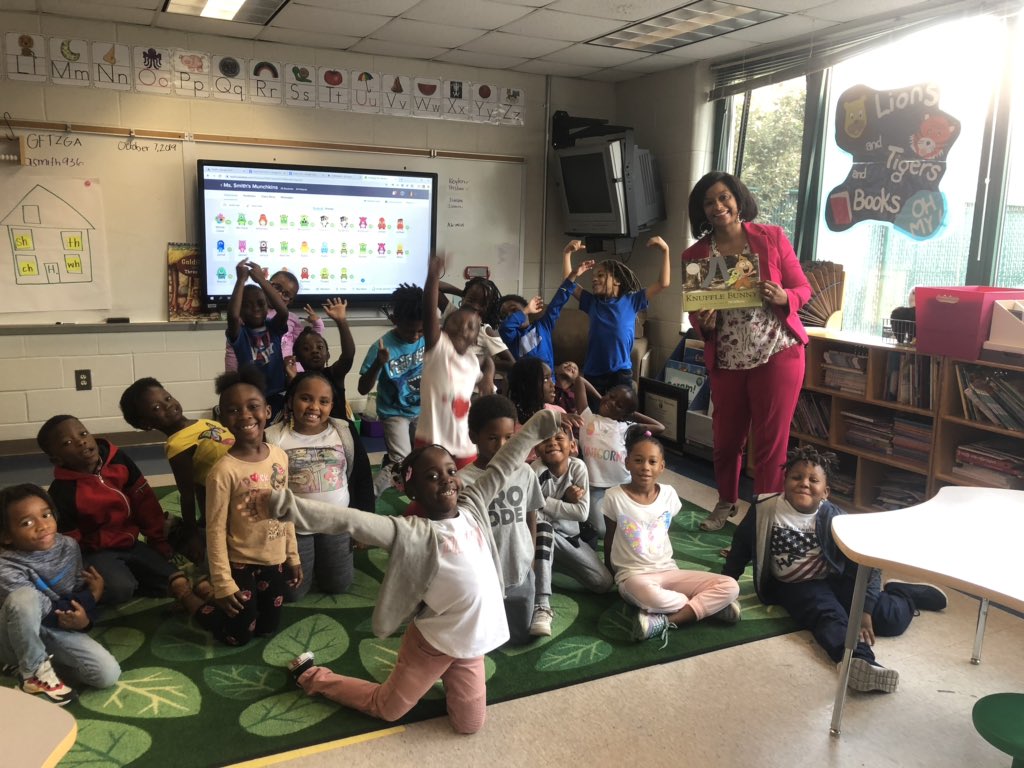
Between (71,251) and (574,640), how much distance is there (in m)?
3.57

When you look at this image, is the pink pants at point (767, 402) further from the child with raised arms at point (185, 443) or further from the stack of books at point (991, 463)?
the child with raised arms at point (185, 443)

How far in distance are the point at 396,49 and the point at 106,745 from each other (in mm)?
4146

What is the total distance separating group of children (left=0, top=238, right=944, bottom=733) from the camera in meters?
1.99

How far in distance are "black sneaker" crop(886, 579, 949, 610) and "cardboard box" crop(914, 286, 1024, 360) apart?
1.05 m

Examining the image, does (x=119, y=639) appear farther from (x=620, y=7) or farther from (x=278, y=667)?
(x=620, y=7)

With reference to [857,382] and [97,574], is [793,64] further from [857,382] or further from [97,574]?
[97,574]

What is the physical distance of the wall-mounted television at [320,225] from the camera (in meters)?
4.75

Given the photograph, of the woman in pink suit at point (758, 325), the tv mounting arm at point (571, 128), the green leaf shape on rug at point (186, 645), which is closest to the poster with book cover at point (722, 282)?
the woman in pink suit at point (758, 325)

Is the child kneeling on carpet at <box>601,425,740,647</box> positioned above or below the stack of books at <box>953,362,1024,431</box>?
below

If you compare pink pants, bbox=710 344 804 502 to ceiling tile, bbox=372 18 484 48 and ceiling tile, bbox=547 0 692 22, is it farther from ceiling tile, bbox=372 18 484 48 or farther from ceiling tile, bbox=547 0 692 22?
ceiling tile, bbox=372 18 484 48

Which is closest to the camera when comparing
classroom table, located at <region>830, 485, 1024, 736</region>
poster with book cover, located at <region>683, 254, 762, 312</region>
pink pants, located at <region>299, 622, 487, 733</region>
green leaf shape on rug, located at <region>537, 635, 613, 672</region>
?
classroom table, located at <region>830, 485, 1024, 736</region>

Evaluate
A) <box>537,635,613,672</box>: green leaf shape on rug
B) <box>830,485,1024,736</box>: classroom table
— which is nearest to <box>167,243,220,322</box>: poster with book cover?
<box>537,635,613,672</box>: green leaf shape on rug

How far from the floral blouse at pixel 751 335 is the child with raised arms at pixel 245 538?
1849 mm

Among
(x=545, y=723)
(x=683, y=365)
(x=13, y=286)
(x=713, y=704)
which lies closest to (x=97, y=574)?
(x=545, y=723)
